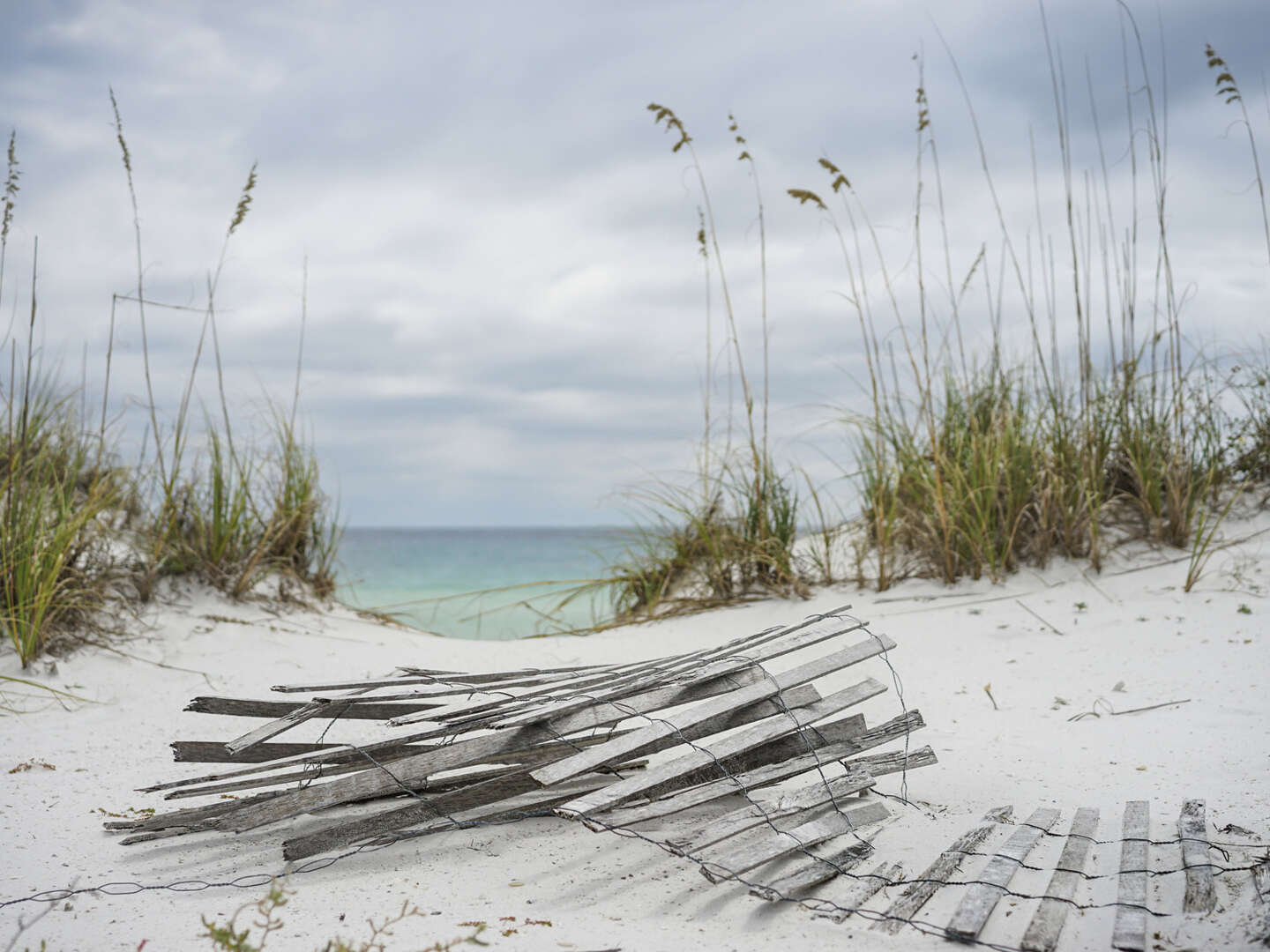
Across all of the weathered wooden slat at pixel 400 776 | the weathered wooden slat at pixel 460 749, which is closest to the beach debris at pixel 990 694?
the weathered wooden slat at pixel 460 749

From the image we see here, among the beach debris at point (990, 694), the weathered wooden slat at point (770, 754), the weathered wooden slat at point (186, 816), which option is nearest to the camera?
the weathered wooden slat at point (186, 816)

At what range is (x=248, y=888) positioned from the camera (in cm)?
244

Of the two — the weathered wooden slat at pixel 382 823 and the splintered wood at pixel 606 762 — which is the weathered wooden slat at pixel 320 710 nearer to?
the splintered wood at pixel 606 762

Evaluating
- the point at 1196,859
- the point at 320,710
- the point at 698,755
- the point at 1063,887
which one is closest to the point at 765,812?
the point at 698,755

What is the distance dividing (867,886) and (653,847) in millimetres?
646

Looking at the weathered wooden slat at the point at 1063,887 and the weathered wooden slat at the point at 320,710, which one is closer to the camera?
the weathered wooden slat at the point at 1063,887

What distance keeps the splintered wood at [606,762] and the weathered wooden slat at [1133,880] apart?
0.63 meters

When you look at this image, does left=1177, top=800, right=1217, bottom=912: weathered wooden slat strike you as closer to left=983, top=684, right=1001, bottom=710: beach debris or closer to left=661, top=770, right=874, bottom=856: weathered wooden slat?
left=661, top=770, right=874, bottom=856: weathered wooden slat

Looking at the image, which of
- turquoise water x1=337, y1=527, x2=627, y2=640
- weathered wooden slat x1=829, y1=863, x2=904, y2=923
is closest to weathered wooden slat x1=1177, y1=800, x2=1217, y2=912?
weathered wooden slat x1=829, y1=863, x2=904, y2=923

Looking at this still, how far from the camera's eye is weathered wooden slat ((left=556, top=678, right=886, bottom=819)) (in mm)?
2316

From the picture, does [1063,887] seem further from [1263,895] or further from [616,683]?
[616,683]

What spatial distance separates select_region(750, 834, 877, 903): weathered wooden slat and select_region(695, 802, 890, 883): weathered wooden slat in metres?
0.04

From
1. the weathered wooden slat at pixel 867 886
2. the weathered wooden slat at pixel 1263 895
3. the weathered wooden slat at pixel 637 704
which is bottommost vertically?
the weathered wooden slat at pixel 867 886

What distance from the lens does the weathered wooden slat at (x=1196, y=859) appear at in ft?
7.41
